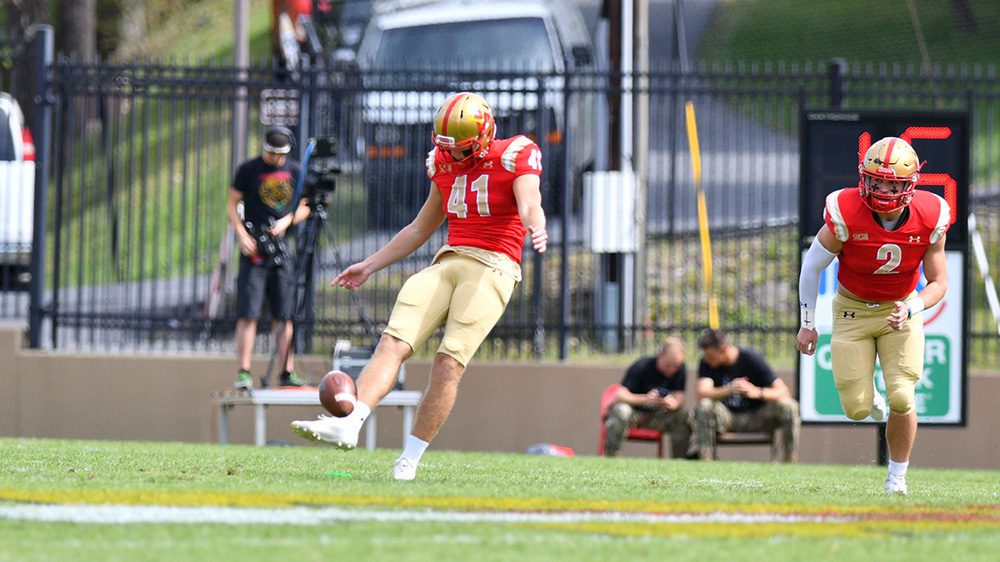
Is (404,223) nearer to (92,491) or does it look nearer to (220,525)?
(92,491)

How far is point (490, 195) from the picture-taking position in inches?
324

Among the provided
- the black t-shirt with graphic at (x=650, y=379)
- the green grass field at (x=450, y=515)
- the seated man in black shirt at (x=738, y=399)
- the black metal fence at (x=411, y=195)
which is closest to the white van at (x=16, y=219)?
the black metal fence at (x=411, y=195)

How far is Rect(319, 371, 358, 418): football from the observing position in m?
7.74

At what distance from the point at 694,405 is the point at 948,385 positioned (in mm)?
2450

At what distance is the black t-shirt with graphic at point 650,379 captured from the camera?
13.6 m

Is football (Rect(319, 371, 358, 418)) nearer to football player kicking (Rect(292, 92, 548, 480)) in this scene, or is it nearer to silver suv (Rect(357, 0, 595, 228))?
football player kicking (Rect(292, 92, 548, 480))

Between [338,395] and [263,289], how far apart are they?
6012mm

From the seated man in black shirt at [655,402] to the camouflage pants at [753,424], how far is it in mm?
244

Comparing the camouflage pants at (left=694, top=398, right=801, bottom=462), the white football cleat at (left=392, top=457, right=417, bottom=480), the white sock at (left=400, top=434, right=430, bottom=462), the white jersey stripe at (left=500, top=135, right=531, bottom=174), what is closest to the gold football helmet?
the white jersey stripe at (left=500, top=135, right=531, bottom=174)

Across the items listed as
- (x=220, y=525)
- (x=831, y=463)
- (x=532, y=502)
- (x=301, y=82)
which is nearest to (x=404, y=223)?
(x=301, y=82)

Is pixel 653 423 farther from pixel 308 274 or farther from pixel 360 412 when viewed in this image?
pixel 360 412

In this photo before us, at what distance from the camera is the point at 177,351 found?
14883 mm

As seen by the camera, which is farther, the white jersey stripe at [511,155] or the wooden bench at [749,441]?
the wooden bench at [749,441]

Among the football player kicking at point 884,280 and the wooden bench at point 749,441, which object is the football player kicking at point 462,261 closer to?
the football player kicking at point 884,280
